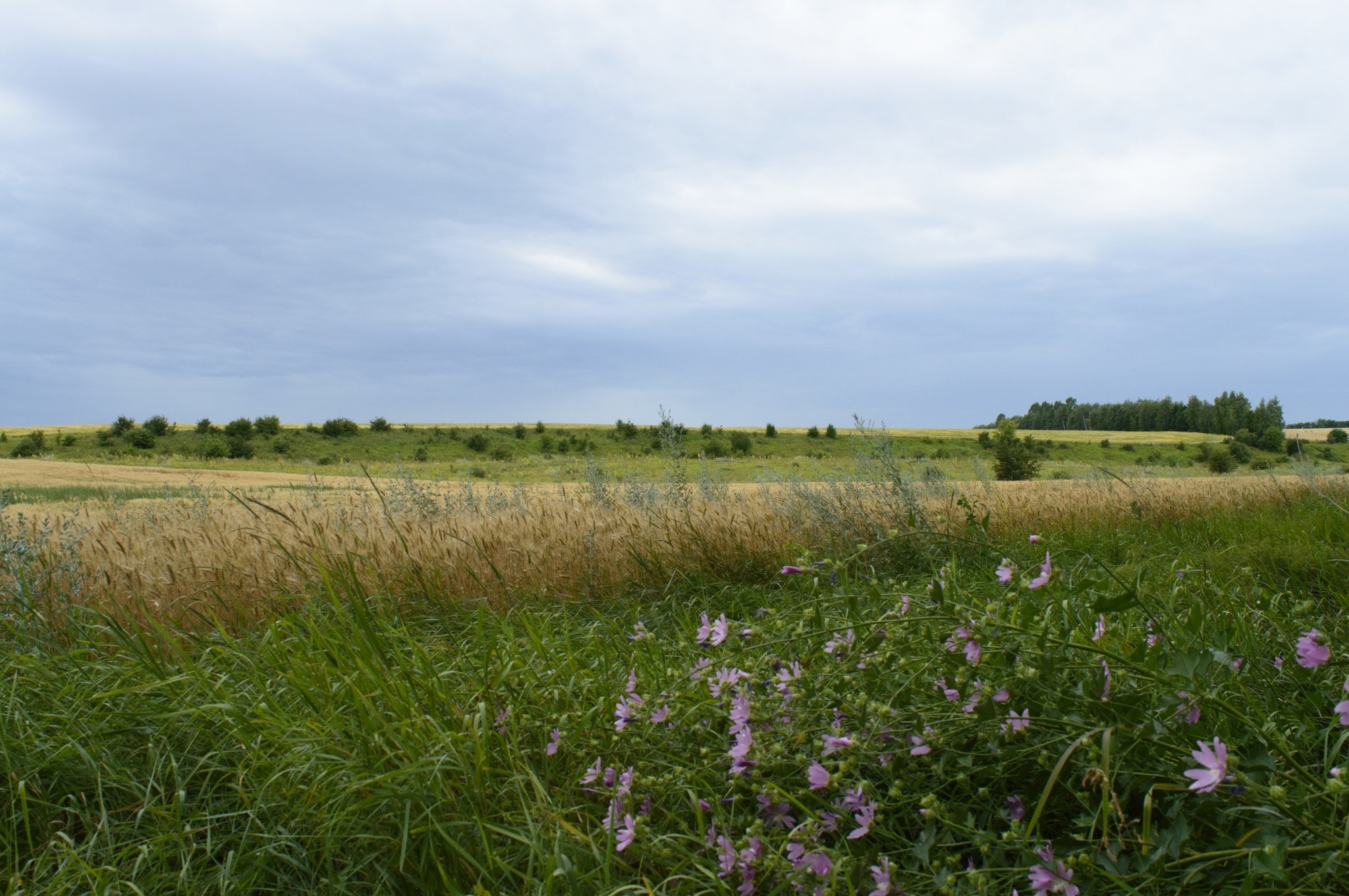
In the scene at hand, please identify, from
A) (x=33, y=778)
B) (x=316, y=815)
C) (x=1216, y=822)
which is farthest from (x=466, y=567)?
(x=1216, y=822)

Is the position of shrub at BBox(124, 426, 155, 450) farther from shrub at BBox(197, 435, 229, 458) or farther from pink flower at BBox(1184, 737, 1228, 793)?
pink flower at BBox(1184, 737, 1228, 793)

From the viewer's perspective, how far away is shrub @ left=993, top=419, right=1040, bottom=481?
3272cm

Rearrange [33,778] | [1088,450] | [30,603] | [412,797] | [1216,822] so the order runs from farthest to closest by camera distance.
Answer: [1088,450], [30,603], [33,778], [412,797], [1216,822]

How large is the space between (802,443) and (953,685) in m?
60.8

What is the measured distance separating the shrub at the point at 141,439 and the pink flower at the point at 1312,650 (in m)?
58.1

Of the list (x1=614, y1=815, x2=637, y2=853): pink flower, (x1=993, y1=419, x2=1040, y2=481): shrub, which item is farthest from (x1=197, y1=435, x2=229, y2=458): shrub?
(x1=614, y1=815, x2=637, y2=853): pink flower

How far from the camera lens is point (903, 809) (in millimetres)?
1761

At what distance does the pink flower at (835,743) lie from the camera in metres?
1.59

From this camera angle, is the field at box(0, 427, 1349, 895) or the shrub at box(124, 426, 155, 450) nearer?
the field at box(0, 427, 1349, 895)

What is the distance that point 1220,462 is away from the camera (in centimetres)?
4009

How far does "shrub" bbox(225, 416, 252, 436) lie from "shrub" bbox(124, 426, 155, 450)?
4773mm

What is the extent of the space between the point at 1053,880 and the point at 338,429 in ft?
212

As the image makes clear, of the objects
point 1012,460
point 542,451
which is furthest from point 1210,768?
point 542,451

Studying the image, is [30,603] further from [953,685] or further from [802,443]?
[802,443]
